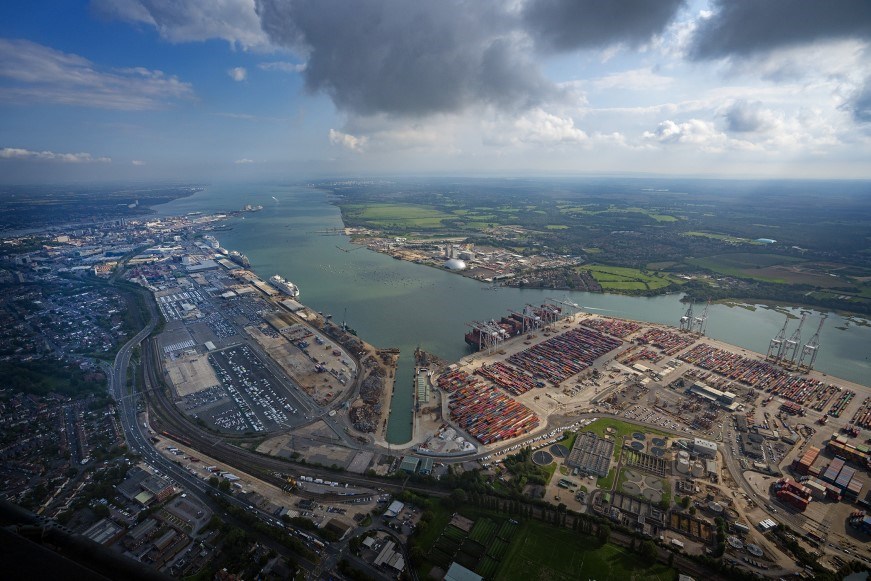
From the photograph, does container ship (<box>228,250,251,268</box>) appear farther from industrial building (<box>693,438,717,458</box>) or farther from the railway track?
industrial building (<box>693,438,717,458</box>)

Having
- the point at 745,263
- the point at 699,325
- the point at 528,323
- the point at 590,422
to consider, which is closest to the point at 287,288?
the point at 528,323

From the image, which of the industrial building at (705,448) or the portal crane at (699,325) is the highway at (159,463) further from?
the portal crane at (699,325)

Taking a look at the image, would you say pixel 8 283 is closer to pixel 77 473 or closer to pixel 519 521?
pixel 77 473

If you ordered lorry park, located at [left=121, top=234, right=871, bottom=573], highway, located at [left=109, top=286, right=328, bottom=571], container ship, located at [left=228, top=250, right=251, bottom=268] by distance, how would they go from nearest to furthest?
highway, located at [left=109, top=286, right=328, bottom=571] → lorry park, located at [left=121, top=234, right=871, bottom=573] → container ship, located at [left=228, top=250, right=251, bottom=268]

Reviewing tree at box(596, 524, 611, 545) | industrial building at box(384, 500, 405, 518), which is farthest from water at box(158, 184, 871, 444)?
tree at box(596, 524, 611, 545)

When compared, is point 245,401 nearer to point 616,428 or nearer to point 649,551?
point 616,428

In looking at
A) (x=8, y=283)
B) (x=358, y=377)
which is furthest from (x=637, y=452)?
(x=8, y=283)

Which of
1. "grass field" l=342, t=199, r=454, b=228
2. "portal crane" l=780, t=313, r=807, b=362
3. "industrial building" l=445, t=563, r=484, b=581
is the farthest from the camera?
"grass field" l=342, t=199, r=454, b=228
